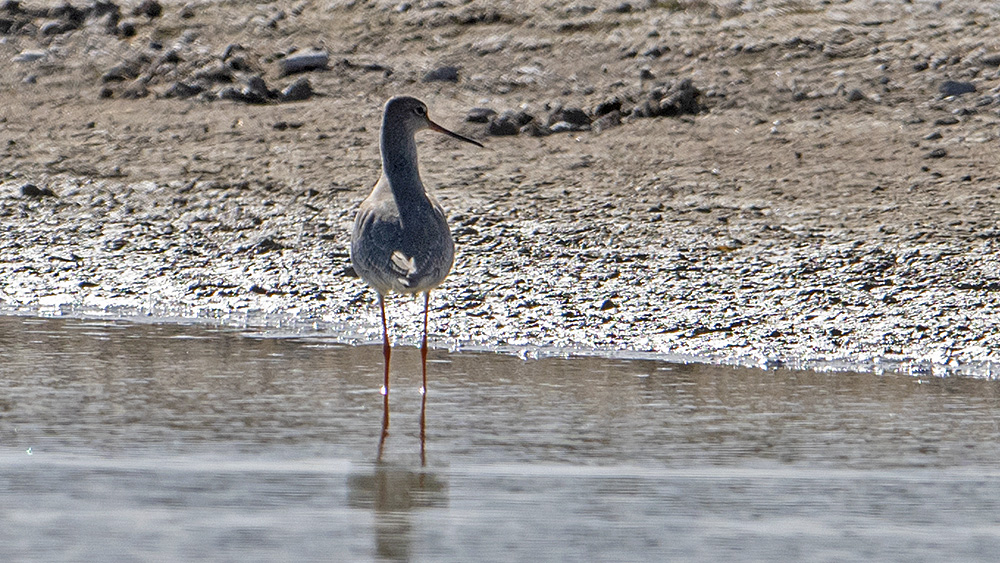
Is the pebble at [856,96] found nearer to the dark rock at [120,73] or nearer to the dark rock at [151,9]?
the dark rock at [120,73]

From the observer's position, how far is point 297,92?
1183 cm

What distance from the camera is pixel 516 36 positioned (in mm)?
12477

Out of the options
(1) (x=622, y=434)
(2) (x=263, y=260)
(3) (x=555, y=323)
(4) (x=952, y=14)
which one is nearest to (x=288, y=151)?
(2) (x=263, y=260)

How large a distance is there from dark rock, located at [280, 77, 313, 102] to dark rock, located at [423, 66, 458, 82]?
2.71 feet

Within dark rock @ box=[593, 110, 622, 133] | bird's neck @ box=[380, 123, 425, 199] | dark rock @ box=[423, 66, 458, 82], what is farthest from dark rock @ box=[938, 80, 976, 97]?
Result: bird's neck @ box=[380, 123, 425, 199]

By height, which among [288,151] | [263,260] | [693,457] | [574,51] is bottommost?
[693,457]

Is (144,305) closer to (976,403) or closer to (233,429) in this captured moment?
(233,429)

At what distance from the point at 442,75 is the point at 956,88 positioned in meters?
3.48

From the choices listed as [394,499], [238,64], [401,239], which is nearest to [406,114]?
[401,239]

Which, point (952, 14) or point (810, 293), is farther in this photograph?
point (952, 14)

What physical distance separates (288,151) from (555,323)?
335 centimetres

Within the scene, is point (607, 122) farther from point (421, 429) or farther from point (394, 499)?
point (394, 499)

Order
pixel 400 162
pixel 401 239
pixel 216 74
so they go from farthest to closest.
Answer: pixel 216 74 < pixel 400 162 < pixel 401 239

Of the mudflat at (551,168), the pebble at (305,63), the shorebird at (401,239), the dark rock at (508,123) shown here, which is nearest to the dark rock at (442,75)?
the mudflat at (551,168)
